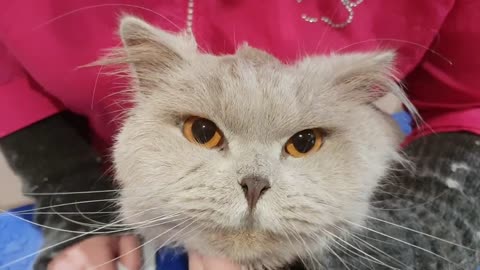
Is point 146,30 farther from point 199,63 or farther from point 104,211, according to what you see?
point 104,211

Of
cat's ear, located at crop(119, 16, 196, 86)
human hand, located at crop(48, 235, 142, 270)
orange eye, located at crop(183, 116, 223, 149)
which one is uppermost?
cat's ear, located at crop(119, 16, 196, 86)

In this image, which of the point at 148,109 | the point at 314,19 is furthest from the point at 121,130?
the point at 314,19

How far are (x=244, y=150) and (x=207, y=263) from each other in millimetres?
160

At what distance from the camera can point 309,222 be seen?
0.57 m

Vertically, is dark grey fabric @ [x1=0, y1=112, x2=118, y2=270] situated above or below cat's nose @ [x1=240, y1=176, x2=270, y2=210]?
above

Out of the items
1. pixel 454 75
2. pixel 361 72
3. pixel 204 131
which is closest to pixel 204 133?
pixel 204 131

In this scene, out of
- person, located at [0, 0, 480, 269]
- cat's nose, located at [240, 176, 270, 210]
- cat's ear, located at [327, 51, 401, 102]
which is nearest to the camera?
cat's nose, located at [240, 176, 270, 210]

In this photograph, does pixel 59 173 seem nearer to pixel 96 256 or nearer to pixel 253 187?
pixel 96 256

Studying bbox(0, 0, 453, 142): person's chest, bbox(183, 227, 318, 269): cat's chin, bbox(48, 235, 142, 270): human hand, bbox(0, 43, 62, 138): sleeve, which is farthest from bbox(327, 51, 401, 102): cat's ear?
bbox(0, 43, 62, 138): sleeve

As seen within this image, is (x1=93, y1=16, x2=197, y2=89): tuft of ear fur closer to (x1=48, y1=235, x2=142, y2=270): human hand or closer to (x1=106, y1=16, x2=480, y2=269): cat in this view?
(x1=106, y1=16, x2=480, y2=269): cat

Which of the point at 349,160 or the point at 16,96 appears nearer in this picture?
the point at 349,160

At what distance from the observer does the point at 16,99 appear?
86 centimetres

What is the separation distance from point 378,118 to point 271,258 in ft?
0.93

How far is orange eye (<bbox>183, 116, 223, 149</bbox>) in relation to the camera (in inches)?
24.4
